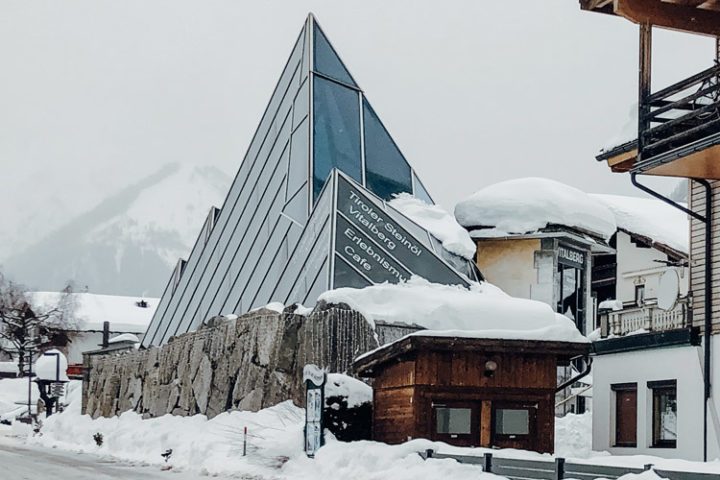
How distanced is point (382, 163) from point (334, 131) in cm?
185

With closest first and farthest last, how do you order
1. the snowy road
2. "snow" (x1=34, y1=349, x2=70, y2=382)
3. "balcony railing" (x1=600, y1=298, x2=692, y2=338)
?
"balcony railing" (x1=600, y1=298, x2=692, y2=338)
the snowy road
"snow" (x1=34, y1=349, x2=70, y2=382)

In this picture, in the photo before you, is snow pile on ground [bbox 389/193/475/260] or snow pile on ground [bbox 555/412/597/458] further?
snow pile on ground [bbox 389/193/475/260]

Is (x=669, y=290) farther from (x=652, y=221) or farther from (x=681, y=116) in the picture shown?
(x=652, y=221)

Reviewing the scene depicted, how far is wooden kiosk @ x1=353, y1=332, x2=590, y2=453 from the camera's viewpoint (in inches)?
808

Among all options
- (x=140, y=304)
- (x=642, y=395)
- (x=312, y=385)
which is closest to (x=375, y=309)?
(x=312, y=385)

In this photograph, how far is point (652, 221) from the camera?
4412cm

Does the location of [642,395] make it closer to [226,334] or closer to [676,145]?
[676,145]

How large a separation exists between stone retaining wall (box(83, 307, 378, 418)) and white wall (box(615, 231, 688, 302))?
1696 cm

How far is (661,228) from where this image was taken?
43.4m

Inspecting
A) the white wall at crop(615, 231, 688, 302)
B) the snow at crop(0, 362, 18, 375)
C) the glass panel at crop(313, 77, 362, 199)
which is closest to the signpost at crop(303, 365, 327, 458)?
the glass panel at crop(313, 77, 362, 199)

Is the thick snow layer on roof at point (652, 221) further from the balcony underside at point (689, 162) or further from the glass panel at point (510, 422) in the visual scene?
the balcony underside at point (689, 162)

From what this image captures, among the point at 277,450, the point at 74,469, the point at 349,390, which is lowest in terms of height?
the point at 74,469

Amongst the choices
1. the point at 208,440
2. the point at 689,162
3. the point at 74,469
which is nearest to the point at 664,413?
the point at 689,162

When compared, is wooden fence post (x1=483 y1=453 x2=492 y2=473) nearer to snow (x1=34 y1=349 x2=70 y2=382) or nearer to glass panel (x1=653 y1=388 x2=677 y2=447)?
glass panel (x1=653 y1=388 x2=677 y2=447)
